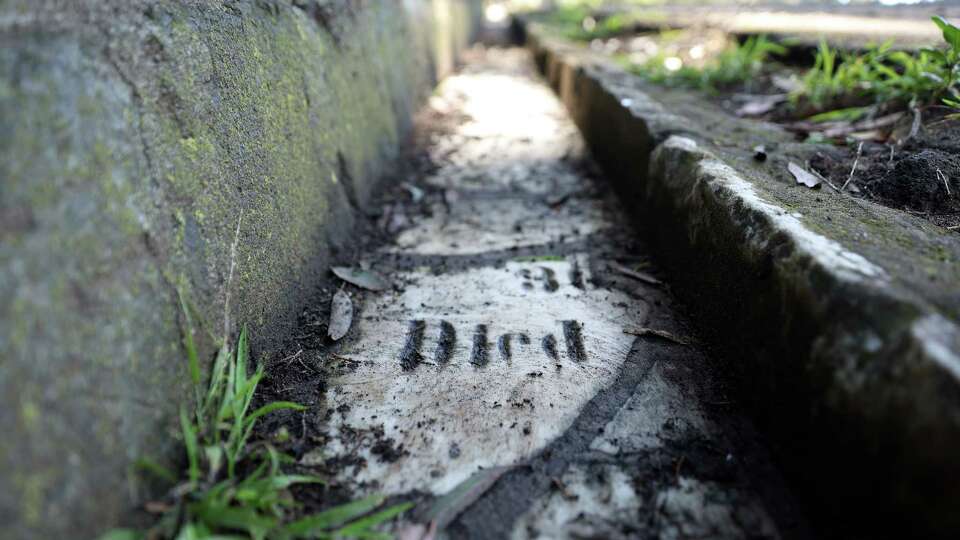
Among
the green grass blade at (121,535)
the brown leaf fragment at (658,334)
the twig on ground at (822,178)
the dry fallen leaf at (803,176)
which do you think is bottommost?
the brown leaf fragment at (658,334)

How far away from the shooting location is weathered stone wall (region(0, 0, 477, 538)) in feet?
2.31

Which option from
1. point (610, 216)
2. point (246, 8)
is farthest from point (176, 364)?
point (610, 216)

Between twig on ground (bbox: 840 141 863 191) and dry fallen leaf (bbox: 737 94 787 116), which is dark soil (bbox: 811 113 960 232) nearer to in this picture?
twig on ground (bbox: 840 141 863 191)

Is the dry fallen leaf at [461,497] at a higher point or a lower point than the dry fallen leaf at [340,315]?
lower

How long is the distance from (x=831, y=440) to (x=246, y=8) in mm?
1345

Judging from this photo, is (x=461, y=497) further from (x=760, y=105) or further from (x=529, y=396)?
(x=760, y=105)

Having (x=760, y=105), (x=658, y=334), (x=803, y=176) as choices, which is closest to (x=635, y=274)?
(x=658, y=334)

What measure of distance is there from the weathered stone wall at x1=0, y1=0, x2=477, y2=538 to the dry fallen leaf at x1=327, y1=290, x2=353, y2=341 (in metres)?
0.08

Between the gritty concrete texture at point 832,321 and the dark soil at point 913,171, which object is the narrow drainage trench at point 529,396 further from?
the dark soil at point 913,171

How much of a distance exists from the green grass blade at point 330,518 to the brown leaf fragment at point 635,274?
0.94 m

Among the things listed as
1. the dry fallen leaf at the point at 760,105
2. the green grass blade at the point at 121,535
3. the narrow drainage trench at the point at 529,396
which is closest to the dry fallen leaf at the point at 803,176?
the narrow drainage trench at the point at 529,396

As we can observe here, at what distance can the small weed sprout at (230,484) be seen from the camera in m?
0.86

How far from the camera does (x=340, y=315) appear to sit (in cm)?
Result: 147

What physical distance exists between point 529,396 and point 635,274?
1.98 ft
